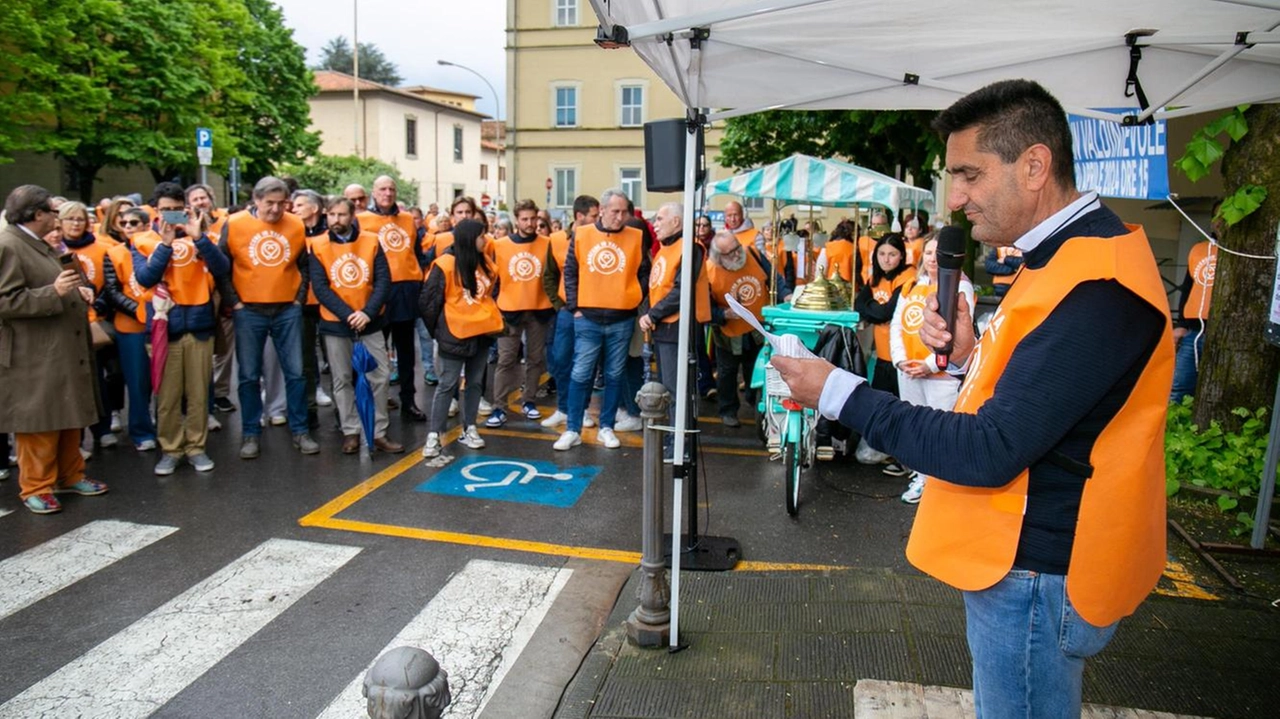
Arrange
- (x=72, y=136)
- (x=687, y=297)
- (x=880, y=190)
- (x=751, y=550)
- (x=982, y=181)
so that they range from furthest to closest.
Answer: (x=72, y=136)
(x=880, y=190)
(x=751, y=550)
(x=687, y=297)
(x=982, y=181)

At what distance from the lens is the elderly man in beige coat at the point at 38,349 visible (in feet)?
18.7

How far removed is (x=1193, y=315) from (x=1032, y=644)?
6.69 metres

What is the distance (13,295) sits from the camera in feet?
18.6

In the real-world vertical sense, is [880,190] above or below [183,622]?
above

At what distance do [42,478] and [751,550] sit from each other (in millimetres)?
4834

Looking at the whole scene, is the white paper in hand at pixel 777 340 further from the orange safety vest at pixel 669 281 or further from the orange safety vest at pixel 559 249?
the orange safety vest at pixel 559 249

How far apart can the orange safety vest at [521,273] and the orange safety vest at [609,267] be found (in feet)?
2.85

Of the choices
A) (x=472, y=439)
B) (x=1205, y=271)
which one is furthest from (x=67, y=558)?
(x=1205, y=271)

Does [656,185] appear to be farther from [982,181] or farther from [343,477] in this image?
[343,477]

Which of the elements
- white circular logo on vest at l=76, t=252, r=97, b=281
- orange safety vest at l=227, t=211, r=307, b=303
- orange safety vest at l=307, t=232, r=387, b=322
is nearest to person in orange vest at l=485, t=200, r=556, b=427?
orange safety vest at l=307, t=232, r=387, b=322

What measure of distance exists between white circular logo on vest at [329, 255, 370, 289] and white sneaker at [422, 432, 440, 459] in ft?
4.54

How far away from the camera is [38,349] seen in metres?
5.89

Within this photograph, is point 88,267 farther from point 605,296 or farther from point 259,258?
point 605,296

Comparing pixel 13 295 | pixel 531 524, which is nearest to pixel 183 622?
pixel 531 524
